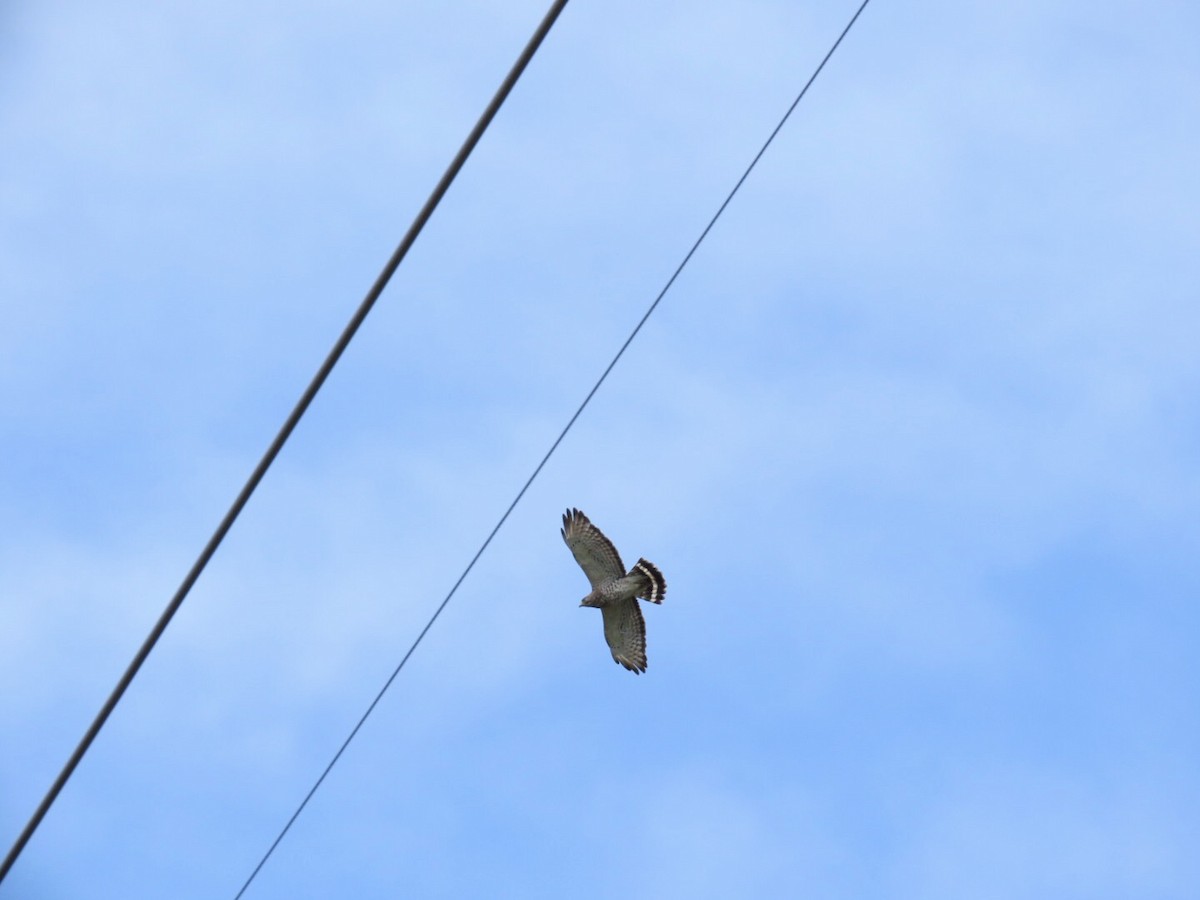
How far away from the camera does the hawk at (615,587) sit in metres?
18.1

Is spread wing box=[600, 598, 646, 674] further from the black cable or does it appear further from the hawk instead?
the black cable

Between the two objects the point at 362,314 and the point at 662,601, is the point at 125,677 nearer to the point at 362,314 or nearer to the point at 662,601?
the point at 362,314

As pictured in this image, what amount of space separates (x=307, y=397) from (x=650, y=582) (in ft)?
37.9

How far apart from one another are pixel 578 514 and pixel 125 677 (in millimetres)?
11252

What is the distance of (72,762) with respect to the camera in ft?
23.1

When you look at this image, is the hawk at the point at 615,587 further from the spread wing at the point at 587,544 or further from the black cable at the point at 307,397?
the black cable at the point at 307,397

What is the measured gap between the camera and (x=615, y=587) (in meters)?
18.5

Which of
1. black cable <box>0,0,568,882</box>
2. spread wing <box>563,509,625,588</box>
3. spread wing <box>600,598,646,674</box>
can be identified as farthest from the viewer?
spread wing <box>600,598,646,674</box>

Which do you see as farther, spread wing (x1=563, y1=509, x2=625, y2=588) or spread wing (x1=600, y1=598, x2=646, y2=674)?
spread wing (x1=600, y1=598, x2=646, y2=674)

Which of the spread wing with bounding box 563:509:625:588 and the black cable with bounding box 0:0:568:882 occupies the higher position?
the black cable with bounding box 0:0:568:882

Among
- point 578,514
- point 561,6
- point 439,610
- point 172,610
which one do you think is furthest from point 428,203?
point 578,514

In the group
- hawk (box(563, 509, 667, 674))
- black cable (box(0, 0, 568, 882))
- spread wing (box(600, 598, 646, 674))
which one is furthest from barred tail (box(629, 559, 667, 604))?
black cable (box(0, 0, 568, 882))

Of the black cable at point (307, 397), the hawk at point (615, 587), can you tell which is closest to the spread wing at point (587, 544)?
Result: the hawk at point (615, 587)

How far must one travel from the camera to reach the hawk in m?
18.1
